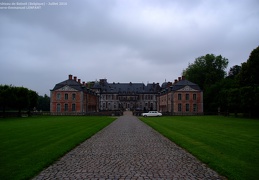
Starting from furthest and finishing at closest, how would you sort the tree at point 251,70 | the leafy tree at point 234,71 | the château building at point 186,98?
the leafy tree at point 234,71 < the château building at point 186,98 < the tree at point 251,70

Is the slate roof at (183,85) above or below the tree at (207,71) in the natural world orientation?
below

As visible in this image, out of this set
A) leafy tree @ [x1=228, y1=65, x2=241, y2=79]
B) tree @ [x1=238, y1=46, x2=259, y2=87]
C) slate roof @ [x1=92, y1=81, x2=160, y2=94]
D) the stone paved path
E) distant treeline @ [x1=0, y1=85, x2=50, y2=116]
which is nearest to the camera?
the stone paved path

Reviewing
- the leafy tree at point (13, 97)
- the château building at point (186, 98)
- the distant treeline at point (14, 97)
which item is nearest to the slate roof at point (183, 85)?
the château building at point (186, 98)

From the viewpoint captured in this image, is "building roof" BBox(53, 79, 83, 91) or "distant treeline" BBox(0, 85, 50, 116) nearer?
"distant treeline" BBox(0, 85, 50, 116)

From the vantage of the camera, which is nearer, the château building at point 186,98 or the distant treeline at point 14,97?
the distant treeline at point 14,97

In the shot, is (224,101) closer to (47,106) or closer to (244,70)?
(244,70)

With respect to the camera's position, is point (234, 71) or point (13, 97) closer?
point (13, 97)

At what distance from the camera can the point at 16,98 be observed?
139 feet

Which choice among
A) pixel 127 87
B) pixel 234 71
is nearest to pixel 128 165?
pixel 234 71

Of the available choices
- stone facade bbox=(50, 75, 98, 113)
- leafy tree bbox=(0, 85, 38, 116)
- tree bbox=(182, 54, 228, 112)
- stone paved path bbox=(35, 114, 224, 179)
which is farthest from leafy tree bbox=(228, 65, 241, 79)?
stone paved path bbox=(35, 114, 224, 179)

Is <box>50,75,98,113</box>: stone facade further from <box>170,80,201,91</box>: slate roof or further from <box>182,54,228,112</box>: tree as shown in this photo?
<box>182,54,228,112</box>: tree

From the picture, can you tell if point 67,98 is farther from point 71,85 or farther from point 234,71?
point 234,71

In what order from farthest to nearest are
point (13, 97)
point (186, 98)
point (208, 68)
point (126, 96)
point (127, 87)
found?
point (127, 87)
point (126, 96)
point (208, 68)
point (186, 98)
point (13, 97)

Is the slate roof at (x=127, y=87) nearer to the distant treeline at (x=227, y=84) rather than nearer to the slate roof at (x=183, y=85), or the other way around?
the distant treeline at (x=227, y=84)
